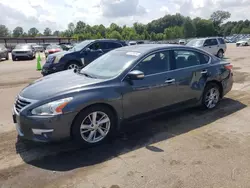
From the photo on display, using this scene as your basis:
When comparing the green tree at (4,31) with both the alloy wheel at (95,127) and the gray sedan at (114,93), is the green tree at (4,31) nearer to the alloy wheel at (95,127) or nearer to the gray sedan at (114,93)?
the gray sedan at (114,93)

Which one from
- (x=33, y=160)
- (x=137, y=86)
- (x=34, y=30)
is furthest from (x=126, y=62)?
(x=34, y=30)

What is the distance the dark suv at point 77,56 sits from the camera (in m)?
10.5

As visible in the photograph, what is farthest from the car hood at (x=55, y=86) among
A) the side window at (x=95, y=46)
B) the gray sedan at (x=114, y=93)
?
the side window at (x=95, y=46)

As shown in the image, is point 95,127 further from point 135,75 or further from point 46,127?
point 135,75

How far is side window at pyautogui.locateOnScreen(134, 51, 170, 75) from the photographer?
4617mm

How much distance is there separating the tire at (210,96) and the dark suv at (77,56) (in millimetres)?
5722

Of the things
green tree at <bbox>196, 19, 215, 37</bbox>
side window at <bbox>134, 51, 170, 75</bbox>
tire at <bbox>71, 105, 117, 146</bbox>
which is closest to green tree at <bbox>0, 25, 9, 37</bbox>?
green tree at <bbox>196, 19, 215, 37</bbox>

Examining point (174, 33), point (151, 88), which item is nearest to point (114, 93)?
point (151, 88)

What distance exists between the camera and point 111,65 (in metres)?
4.78

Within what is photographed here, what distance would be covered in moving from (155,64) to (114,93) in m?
1.12

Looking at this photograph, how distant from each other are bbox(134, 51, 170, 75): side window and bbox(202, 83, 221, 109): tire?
4.25ft

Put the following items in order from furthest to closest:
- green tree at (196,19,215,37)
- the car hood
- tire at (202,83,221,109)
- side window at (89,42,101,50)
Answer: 1. green tree at (196,19,215,37)
2. side window at (89,42,101,50)
3. tire at (202,83,221,109)
4. the car hood

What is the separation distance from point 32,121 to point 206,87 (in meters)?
3.72

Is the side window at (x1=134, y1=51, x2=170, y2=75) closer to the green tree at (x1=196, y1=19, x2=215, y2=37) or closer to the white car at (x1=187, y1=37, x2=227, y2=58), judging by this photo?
the white car at (x1=187, y1=37, x2=227, y2=58)
